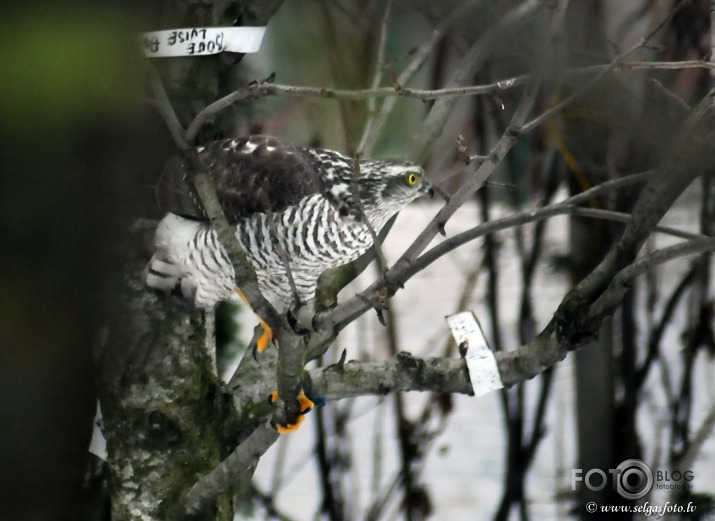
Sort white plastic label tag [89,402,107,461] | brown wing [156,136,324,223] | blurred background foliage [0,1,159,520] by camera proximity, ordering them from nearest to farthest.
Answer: blurred background foliage [0,1,159,520]
white plastic label tag [89,402,107,461]
brown wing [156,136,324,223]

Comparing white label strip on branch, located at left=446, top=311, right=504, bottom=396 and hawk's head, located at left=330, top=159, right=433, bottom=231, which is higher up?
hawk's head, located at left=330, top=159, right=433, bottom=231

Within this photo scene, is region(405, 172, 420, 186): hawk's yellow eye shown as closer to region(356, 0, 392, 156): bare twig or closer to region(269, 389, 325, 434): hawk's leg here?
region(356, 0, 392, 156): bare twig

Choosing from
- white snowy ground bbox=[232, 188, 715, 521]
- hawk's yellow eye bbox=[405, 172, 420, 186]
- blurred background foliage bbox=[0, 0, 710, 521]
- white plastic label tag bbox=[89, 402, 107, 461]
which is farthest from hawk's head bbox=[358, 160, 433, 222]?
white snowy ground bbox=[232, 188, 715, 521]

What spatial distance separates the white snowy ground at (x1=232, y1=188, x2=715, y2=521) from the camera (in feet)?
3.14

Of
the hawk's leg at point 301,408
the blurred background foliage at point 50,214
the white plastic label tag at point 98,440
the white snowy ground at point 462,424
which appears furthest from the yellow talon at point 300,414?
the white snowy ground at point 462,424

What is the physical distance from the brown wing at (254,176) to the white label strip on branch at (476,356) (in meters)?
0.15

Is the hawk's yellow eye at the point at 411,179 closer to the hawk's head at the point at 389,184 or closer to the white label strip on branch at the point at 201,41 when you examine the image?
the hawk's head at the point at 389,184

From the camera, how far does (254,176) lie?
0.59 metres

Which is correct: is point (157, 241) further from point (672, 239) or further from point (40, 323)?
point (672, 239)

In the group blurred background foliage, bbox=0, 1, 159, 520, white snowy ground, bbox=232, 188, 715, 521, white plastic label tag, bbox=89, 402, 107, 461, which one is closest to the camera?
blurred background foliage, bbox=0, 1, 159, 520

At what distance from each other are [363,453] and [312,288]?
0.41 m

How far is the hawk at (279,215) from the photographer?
57 centimetres

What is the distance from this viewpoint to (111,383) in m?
0.48

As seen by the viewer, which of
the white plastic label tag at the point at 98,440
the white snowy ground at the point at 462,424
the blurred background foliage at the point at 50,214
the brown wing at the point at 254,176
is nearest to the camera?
the blurred background foliage at the point at 50,214
